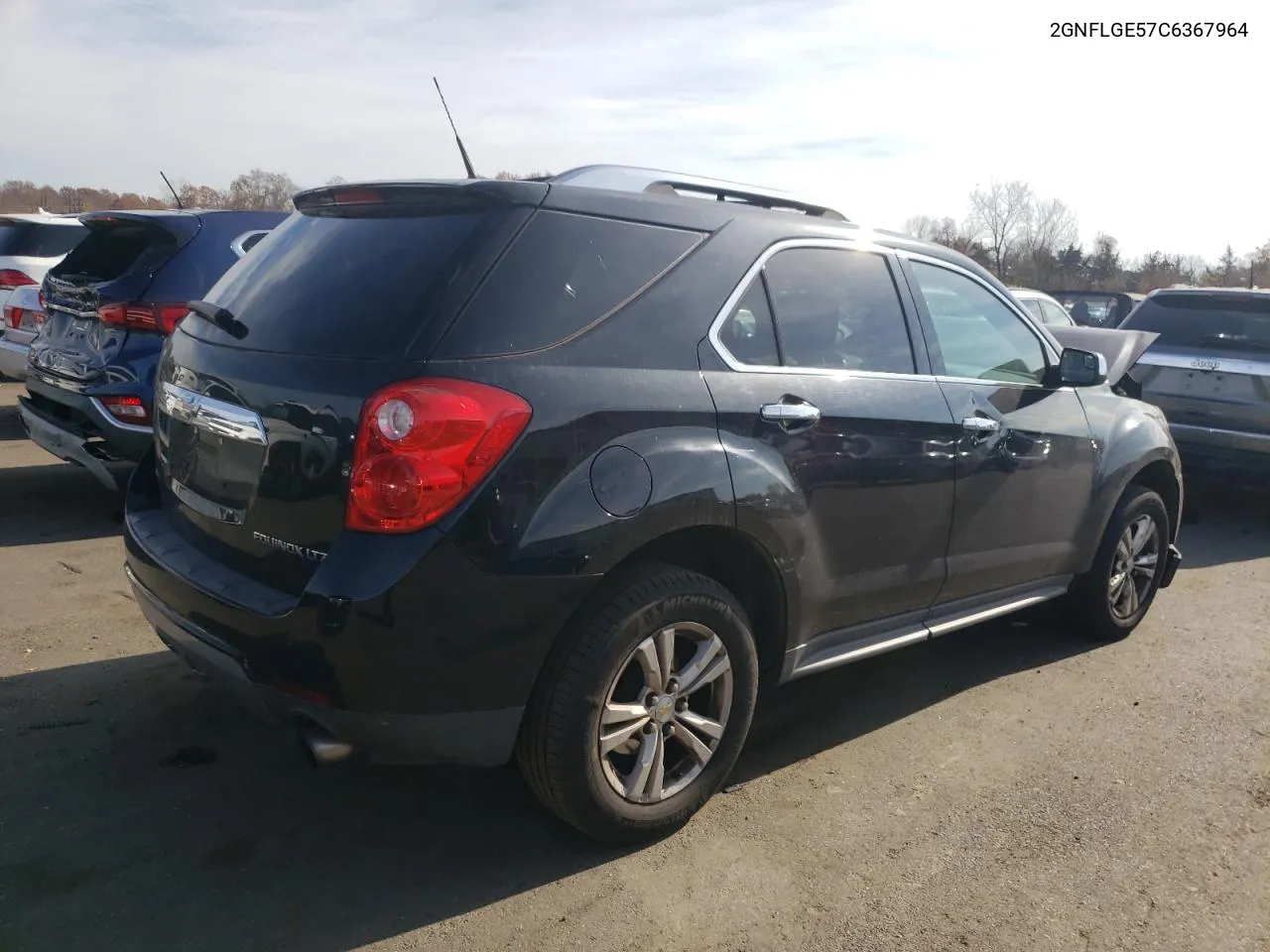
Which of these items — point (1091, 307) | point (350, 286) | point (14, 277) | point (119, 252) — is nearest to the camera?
point (350, 286)

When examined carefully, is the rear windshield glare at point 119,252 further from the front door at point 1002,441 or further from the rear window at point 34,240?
the front door at point 1002,441

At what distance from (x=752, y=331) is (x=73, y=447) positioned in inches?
162

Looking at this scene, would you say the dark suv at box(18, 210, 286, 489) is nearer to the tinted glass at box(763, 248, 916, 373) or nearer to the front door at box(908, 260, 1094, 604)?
the tinted glass at box(763, 248, 916, 373)

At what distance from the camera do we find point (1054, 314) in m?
11.3

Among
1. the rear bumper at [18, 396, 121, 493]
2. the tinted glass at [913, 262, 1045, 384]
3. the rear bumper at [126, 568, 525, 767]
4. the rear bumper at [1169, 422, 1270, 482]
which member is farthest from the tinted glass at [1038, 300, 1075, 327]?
the rear bumper at [126, 568, 525, 767]

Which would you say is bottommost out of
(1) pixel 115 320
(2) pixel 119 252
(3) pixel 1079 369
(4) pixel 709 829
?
(4) pixel 709 829

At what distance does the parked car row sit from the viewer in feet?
8.63

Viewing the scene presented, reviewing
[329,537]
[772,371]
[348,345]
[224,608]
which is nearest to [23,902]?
[224,608]

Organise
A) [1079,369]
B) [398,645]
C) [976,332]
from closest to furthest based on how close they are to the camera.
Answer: [398,645]
[976,332]
[1079,369]

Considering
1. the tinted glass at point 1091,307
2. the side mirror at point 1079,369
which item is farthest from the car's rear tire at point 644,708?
the tinted glass at point 1091,307

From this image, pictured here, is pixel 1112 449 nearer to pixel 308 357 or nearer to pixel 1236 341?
pixel 308 357

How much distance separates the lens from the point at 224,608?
2816mm

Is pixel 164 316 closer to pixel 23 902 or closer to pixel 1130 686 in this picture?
pixel 23 902

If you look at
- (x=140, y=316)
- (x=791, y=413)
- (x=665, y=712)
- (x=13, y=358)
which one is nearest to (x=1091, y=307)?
(x=13, y=358)
